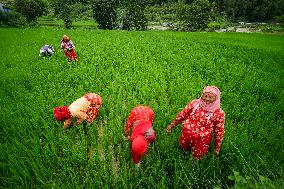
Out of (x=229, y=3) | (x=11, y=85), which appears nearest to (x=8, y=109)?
(x=11, y=85)

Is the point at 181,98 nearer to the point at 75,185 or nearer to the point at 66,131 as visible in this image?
the point at 66,131

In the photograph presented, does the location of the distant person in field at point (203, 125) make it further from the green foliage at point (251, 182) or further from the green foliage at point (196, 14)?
the green foliage at point (196, 14)

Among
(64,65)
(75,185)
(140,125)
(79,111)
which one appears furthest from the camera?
(64,65)

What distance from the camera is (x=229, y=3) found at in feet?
155

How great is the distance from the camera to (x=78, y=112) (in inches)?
131

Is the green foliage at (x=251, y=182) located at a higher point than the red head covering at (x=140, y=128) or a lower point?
lower

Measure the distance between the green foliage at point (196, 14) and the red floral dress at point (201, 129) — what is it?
28519 millimetres

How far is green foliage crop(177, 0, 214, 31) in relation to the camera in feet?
95.8

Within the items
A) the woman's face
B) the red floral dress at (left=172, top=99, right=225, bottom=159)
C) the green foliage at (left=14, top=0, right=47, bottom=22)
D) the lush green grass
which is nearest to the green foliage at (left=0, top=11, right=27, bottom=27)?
the green foliage at (left=14, top=0, right=47, bottom=22)

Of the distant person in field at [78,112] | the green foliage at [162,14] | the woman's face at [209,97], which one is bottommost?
the green foliage at [162,14]

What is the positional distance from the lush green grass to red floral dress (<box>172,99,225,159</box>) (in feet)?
0.39

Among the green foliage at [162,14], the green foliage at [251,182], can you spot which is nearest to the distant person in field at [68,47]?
the green foliage at [251,182]

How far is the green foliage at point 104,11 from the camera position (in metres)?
28.1

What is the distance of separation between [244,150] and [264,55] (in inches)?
303
